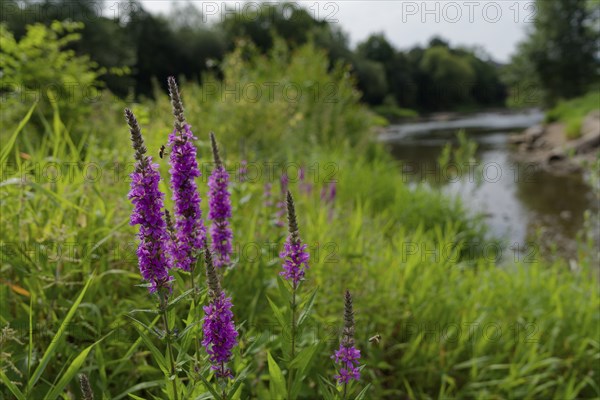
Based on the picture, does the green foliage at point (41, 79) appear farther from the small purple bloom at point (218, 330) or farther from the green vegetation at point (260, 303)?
the small purple bloom at point (218, 330)

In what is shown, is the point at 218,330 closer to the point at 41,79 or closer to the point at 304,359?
the point at 304,359

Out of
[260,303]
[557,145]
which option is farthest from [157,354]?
[557,145]

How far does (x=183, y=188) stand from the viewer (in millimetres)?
1389

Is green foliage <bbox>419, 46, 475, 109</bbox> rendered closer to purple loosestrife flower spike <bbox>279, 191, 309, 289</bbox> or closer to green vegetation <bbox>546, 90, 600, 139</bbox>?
green vegetation <bbox>546, 90, 600, 139</bbox>

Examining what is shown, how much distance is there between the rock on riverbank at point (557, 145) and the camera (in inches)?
590

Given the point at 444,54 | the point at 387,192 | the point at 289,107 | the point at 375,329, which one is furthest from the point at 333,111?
the point at 444,54

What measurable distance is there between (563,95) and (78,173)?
4143cm

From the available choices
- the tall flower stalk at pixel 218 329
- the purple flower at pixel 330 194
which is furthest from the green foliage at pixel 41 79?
the tall flower stalk at pixel 218 329

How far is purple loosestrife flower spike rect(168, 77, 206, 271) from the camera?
1.37 meters

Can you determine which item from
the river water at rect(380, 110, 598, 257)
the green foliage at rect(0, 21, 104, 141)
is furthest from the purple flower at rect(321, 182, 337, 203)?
the green foliage at rect(0, 21, 104, 141)

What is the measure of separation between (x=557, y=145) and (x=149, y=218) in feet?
67.0

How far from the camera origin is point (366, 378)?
2752mm

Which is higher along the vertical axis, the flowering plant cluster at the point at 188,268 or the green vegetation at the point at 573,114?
the green vegetation at the point at 573,114

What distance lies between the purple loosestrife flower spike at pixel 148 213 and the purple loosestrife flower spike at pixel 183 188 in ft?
0.36
